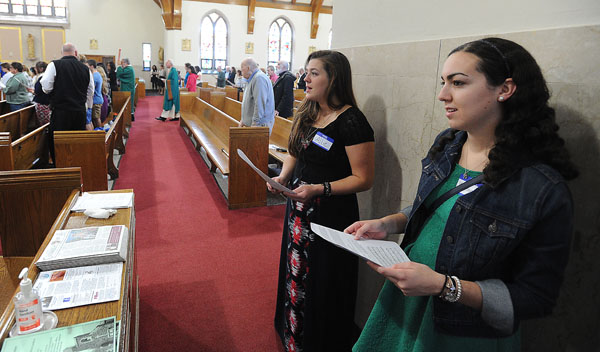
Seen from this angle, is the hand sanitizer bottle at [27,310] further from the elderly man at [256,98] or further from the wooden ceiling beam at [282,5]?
the wooden ceiling beam at [282,5]

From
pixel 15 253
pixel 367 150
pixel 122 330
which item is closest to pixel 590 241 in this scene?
pixel 367 150

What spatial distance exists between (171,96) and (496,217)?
34.3 ft

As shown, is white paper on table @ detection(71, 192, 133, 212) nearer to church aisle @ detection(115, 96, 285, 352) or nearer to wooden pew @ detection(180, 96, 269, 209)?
church aisle @ detection(115, 96, 285, 352)

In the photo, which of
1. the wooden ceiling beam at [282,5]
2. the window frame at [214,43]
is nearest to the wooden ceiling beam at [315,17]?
the wooden ceiling beam at [282,5]

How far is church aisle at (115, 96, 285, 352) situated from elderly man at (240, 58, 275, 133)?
1.02 metres

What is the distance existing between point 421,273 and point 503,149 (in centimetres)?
36

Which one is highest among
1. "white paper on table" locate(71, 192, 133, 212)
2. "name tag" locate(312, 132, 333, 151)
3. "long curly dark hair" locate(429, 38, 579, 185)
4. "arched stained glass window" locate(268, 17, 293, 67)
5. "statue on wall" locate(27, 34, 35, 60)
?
"arched stained glass window" locate(268, 17, 293, 67)

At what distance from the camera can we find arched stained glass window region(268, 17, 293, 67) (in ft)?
58.4

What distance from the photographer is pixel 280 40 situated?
18.0 metres

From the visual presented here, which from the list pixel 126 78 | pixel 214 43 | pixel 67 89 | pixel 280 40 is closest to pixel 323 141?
pixel 67 89

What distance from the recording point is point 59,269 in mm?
1382

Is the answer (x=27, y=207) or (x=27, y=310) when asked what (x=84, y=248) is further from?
(x=27, y=207)

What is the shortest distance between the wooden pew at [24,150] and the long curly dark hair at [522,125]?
399 cm

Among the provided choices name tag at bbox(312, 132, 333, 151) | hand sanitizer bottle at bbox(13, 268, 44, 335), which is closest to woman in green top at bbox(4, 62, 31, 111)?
name tag at bbox(312, 132, 333, 151)
